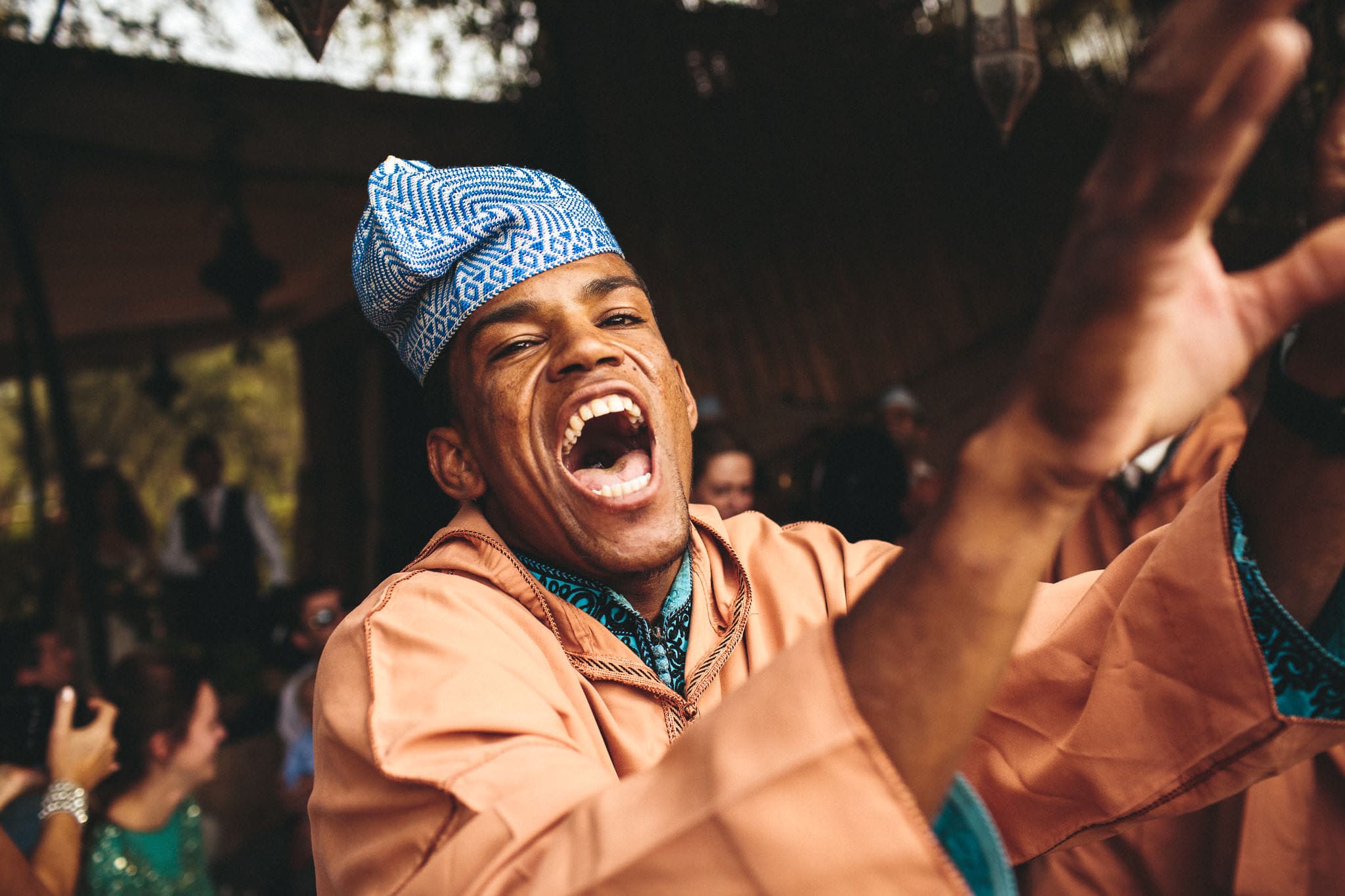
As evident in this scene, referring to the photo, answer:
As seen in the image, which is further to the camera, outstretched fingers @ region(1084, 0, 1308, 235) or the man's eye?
the man's eye

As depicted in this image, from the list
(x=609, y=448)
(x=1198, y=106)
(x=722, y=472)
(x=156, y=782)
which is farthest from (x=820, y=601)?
(x=722, y=472)

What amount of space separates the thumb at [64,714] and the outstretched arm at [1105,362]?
8.68 ft

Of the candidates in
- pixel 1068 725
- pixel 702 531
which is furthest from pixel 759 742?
pixel 702 531

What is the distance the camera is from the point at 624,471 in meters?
1.87

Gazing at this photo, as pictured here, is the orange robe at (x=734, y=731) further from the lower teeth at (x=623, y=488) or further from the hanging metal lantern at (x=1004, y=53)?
the hanging metal lantern at (x=1004, y=53)

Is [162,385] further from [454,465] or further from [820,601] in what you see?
[820,601]

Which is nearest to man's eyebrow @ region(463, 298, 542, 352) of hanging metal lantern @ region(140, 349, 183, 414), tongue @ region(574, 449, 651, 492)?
tongue @ region(574, 449, 651, 492)

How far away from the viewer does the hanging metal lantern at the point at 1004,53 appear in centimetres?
282

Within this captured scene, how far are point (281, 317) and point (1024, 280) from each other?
6182 millimetres

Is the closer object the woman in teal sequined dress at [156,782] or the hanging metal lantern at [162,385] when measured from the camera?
the woman in teal sequined dress at [156,782]

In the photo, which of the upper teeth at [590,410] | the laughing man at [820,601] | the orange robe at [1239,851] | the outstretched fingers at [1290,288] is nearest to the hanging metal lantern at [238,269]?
the laughing man at [820,601]

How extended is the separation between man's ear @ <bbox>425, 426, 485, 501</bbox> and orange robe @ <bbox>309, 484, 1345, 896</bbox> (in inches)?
3.4

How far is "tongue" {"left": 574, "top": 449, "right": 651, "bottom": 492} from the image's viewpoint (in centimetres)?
182

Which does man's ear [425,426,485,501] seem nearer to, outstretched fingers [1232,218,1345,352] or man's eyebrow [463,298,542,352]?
man's eyebrow [463,298,542,352]
